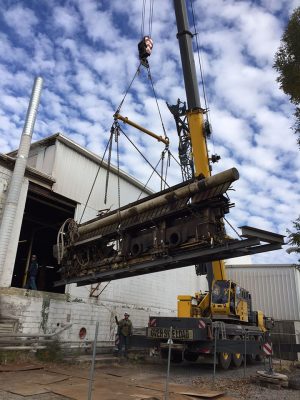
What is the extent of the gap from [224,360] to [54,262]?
11514 millimetres

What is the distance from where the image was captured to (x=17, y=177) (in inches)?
481

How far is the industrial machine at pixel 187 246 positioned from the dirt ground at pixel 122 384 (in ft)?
3.25

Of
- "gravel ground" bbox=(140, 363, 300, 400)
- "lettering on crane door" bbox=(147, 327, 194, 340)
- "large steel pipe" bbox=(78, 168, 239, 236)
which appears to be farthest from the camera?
"lettering on crane door" bbox=(147, 327, 194, 340)

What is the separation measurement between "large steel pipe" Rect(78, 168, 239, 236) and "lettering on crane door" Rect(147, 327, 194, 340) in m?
3.98

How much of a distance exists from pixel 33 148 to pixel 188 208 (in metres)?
9.47

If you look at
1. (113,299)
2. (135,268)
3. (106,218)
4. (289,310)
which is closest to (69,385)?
(135,268)

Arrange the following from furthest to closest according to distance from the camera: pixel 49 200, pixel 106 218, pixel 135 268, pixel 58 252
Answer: pixel 49 200, pixel 58 252, pixel 106 218, pixel 135 268

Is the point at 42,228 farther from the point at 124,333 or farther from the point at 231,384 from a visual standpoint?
the point at 231,384

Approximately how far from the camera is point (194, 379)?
10.2 meters

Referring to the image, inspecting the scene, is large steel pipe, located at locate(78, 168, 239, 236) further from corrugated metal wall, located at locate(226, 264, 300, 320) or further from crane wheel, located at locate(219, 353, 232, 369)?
corrugated metal wall, located at locate(226, 264, 300, 320)

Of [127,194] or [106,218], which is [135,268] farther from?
[127,194]

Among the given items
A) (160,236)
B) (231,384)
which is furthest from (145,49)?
(231,384)

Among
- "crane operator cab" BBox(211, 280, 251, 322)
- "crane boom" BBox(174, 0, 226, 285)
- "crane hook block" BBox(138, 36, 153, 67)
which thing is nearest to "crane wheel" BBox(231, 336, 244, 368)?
"crane operator cab" BBox(211, 280, 251, 322)

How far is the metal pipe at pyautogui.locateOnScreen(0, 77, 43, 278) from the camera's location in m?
11.7
